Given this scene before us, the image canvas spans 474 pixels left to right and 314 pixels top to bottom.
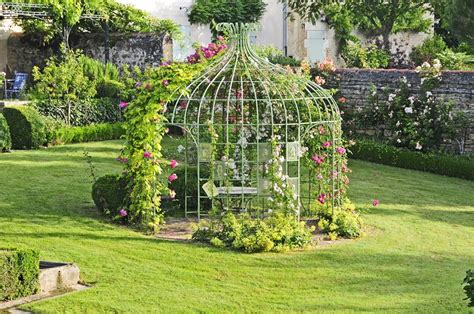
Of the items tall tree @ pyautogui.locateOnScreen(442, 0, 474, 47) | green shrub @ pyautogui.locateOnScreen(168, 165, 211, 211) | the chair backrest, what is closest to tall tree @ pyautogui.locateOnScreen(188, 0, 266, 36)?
the chair backrest

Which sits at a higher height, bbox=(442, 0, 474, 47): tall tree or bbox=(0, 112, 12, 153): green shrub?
bbox=(442, 0, 474, 47): tall tree

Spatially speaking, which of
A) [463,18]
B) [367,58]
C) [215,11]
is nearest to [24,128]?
[463,18]

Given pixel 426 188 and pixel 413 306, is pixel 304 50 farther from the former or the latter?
pixel 413 306

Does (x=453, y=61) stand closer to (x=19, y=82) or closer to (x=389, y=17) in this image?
(x=389, y=17)

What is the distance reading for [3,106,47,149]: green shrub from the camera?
855 inches

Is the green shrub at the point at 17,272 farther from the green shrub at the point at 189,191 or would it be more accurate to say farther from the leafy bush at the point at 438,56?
the leafy bush at the point at 438,56

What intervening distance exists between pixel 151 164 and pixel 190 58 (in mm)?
3013

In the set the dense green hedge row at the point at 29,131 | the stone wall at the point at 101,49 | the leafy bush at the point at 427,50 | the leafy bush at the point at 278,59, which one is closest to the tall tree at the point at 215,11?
the leafy bush at the point at 278,59

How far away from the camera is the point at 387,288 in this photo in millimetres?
11906

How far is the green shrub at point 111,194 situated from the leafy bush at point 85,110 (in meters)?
8.78

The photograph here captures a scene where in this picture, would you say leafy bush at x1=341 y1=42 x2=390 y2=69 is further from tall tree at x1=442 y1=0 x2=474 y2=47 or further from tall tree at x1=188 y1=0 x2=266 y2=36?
tall tree at x1=442 y1=0 x2=474 y2=47

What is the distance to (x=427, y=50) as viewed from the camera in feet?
113

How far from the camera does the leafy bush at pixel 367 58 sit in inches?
1219

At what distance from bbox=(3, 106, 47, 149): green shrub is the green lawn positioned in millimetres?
4090
